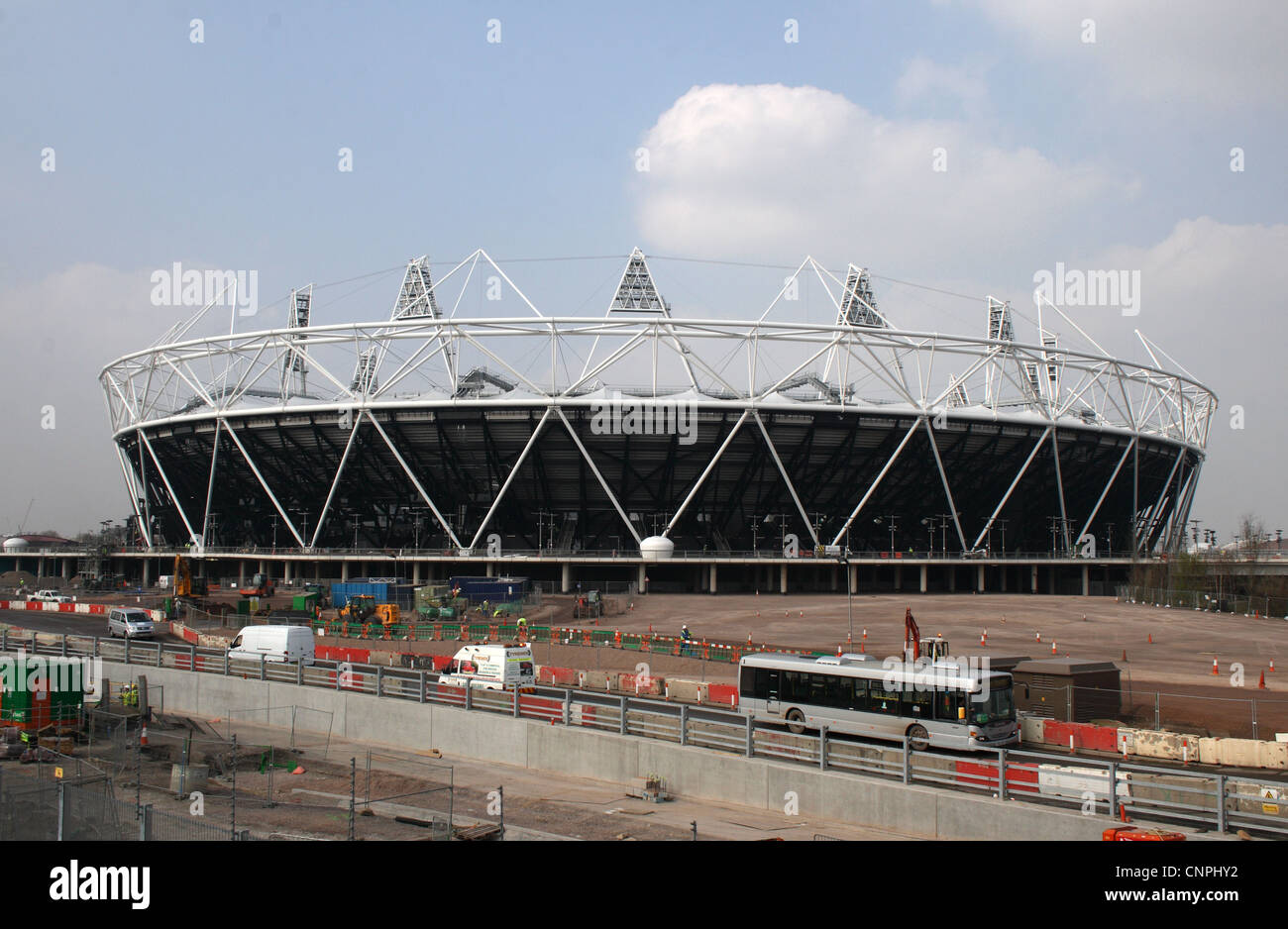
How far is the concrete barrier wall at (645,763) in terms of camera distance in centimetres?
1405

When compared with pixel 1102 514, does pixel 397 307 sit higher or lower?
higher

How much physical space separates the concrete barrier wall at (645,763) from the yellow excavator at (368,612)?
21.3 meters

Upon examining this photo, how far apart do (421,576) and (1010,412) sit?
159ft

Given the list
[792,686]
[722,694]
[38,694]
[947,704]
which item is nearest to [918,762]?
[947,704]

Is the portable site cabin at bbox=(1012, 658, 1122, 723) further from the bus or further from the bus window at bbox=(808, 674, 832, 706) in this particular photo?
the bus window at bbox=(808, 674, 832, 706)

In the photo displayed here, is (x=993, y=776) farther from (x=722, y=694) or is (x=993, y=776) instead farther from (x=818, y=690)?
(x=722, y=694)

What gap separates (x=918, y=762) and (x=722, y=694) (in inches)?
458

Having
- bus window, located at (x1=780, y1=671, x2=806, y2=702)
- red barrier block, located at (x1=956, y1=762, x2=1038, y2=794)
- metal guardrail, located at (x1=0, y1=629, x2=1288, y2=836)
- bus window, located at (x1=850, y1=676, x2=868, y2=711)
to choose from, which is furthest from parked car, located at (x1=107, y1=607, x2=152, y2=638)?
red barrier block, located at (x1=956, y1=762, x2=1038, y2=794)

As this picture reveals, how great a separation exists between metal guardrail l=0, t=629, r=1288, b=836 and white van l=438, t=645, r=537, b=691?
0.92 meters

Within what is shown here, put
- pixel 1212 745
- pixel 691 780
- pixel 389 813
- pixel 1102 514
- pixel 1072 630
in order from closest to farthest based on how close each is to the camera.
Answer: pixel 389 813
pixel 691 780
pixel 1212 745
pixel 1072 630
pixel 1102 514
